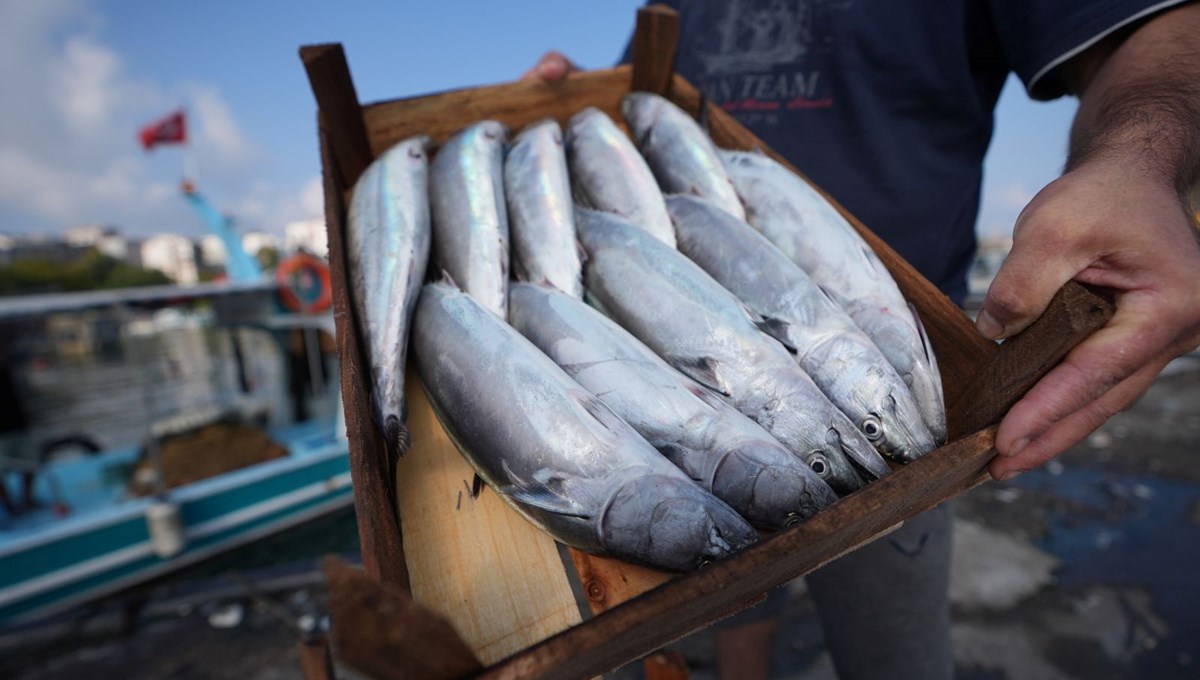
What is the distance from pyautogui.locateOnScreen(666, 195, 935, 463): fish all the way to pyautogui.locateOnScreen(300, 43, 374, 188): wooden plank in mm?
1224

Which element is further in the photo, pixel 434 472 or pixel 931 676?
pixel 931 676

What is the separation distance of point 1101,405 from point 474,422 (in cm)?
135

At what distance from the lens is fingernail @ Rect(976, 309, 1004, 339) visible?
47.6 inches

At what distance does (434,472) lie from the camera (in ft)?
4.26

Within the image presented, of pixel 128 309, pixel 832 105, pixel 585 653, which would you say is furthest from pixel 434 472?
pixel 128 309

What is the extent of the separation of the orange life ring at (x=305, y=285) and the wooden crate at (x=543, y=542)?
27.0 feet

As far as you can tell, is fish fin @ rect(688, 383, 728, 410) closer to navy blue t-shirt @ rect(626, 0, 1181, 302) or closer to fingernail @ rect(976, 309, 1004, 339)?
fingernail @ rect(976, 309, 1004, 339)

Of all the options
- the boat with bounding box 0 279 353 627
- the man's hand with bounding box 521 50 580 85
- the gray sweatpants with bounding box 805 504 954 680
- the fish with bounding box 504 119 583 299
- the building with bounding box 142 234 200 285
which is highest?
the man's hand with bounding box 521 50 580 85

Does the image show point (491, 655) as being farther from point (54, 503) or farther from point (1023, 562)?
point (54, 503)

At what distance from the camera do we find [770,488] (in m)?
1.06

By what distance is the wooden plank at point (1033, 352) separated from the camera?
1.00 meters

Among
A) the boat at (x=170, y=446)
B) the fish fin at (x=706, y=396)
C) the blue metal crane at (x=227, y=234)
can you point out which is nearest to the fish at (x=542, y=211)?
the fish fin at (x=706, y=396)

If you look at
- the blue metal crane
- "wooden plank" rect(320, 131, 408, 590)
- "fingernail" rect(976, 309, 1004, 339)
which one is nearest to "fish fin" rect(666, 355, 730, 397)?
"fingernail" rect(976, 309, 1004, 339)

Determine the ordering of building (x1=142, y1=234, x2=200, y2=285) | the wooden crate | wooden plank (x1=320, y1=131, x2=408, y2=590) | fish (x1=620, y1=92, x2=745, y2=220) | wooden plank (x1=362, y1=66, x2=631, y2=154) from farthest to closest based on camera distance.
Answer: building (x1=142, y1=234, x2=200, y2=285), wooden plank (x1=362, y1=66, x2=631, y2=154), fish (x1=620, y1=92, x2=745, y2=220), wooden plank (x1=320, y1=131, x2=408, y2=590), the wooden crate
